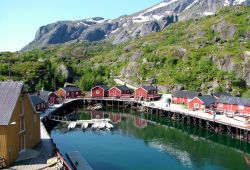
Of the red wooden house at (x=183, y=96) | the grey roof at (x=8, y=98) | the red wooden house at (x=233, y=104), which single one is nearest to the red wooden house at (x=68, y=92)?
the red wooden house at (x=183, y=96)

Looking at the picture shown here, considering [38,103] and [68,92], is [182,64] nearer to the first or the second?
[68,92]

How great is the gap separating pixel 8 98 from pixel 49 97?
48891mm

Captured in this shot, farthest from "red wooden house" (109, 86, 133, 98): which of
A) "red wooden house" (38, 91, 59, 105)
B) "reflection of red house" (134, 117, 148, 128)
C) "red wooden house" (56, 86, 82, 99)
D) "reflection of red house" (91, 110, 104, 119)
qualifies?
"reflection of red house" (134, 117, 148, 128)

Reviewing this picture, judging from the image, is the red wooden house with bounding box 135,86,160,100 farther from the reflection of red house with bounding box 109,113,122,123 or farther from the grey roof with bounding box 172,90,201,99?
the reflection of red house with bounding box 109,113,122,123

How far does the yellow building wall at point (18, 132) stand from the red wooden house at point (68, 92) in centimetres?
5419

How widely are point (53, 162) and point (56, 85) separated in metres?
76.4

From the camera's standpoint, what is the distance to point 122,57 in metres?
146

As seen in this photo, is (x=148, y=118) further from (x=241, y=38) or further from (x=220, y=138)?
(x=241, y=38)

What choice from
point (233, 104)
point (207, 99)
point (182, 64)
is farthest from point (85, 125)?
point (182, 64)

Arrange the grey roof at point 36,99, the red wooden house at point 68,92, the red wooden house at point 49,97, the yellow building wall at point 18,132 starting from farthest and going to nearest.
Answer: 1. the red wooden house at point 68,92
2. the red wooden house at point 49,97
3. the grey roof at point 36,99
4. the yellow building wall at point 18,132

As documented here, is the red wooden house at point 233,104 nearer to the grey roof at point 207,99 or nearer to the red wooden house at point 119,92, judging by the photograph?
the grey roof at point 207,99

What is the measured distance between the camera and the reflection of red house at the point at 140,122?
64.8 metres

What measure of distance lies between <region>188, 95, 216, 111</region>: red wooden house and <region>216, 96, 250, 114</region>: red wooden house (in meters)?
1.60

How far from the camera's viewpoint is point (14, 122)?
91.5 feet
